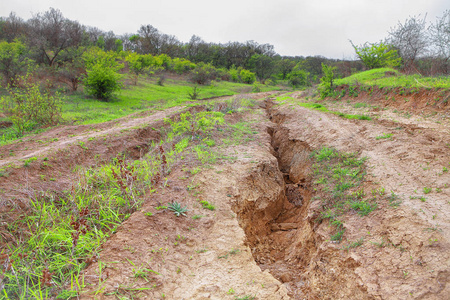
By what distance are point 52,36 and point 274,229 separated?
2521cm

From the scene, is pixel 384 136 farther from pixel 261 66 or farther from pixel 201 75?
pixel 261 66

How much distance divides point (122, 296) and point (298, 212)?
4.00 metres

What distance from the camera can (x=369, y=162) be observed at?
5.10 m

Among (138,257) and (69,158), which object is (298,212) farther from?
(69,158)

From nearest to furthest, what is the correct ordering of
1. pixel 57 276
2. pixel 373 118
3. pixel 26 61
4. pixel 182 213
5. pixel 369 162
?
pixel 57 276 → pixel 182 213 → pixel 369 162 → pixel 373 118 → pixel 26 61

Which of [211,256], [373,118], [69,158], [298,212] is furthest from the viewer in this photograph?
[373,118]

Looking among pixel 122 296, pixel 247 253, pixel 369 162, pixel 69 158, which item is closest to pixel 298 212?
pixel 369 162

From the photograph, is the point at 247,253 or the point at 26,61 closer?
the point at 247,253

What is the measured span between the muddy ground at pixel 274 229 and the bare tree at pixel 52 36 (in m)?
17.2

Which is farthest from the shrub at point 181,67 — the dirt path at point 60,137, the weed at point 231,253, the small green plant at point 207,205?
the weed at point 231,253

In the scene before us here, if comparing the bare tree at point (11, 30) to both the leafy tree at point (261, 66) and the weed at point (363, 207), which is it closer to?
the leafy tree at point (261, 66)

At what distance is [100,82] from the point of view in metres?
15.8

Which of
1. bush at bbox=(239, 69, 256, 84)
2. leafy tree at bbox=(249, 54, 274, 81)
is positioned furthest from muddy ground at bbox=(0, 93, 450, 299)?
leafy tree at bbox=(249, 54, 274, 81)

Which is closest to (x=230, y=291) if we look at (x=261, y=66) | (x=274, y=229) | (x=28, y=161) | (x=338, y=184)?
(x=274, y=229)
